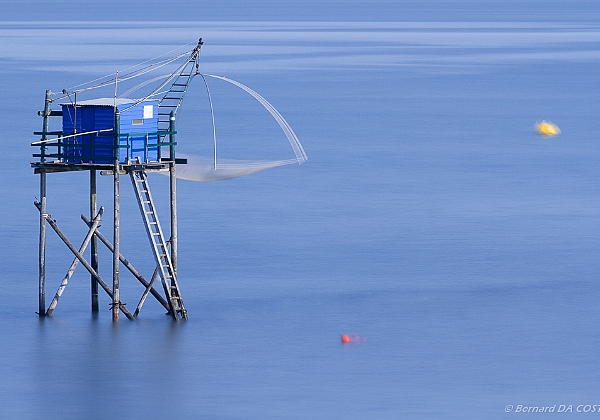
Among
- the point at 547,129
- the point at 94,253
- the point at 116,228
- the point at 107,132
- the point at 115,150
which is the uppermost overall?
the point at 547,129

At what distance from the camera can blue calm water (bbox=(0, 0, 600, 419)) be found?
1077 inches

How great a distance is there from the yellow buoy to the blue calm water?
717 millimetres

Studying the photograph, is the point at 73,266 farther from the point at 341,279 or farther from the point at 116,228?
the point at 341,279

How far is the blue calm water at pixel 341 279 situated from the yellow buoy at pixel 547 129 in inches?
28.2

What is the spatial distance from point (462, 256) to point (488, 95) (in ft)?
182

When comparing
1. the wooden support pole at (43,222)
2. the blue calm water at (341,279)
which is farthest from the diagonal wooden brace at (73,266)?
the blue calm water at (341,279)

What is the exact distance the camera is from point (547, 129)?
73.8m

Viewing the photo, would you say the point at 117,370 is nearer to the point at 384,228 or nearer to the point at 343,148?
the point at 384,228

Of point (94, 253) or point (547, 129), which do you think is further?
point (547, 129)

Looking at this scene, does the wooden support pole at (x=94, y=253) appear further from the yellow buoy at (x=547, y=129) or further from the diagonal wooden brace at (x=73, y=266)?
the yellow buoy at (x=547, y=129)

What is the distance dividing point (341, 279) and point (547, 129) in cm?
3922

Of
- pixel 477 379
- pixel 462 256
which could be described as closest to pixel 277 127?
pixel 462 256

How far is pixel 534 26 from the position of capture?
188 m

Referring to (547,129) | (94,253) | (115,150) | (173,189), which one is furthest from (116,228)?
(547,129)
